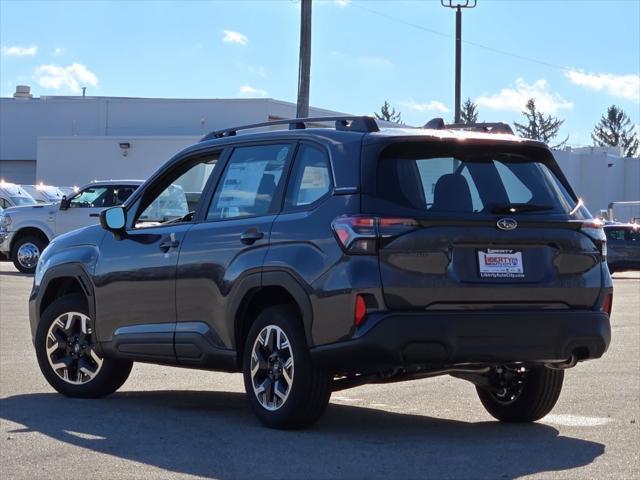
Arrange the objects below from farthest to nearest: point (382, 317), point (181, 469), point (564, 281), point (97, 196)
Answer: point (97, 196)
point (564, 281)
point (382, 317)
point (181, 469)

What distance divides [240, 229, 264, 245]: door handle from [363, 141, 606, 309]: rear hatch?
93 centimetres

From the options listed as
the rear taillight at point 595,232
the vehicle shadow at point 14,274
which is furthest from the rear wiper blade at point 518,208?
the vehicle shadow at point 14,274

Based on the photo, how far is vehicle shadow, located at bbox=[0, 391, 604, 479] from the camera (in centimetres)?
728

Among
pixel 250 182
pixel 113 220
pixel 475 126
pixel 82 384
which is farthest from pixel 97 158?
pixel 475 126

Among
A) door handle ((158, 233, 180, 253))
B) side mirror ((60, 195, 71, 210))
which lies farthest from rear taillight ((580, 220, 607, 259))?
side mirror ((60, 195, 71, 210))

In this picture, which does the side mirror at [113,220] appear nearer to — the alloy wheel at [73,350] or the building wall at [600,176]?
the alloy wheel at [73,350]

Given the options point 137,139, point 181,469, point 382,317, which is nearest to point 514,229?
point 382,317

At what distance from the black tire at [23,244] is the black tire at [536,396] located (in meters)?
20.3

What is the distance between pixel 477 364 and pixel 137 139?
143 feet

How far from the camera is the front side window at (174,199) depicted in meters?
9.72

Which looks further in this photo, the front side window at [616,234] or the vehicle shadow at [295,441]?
the front side window at [616,234]

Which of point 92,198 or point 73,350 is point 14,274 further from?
point 73,350

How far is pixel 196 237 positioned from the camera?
916cm

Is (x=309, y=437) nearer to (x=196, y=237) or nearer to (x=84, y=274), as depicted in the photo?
(x=196, y=237)
